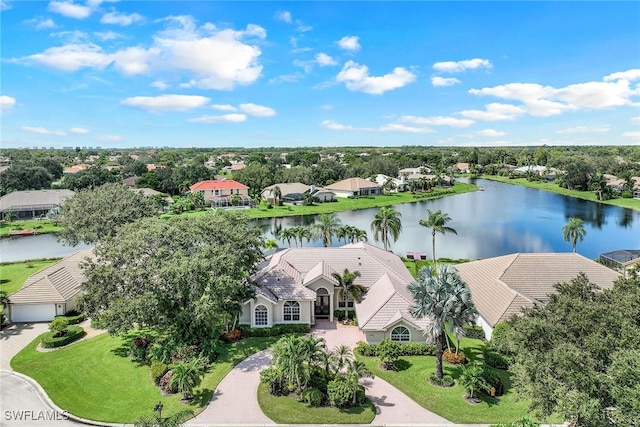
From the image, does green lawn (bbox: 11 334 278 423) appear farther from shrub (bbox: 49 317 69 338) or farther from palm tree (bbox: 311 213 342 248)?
palm tree (bbox: 311 213 342 248)

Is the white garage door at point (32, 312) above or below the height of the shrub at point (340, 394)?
above

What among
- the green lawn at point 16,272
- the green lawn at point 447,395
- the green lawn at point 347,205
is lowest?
the green lawn at point 447,395

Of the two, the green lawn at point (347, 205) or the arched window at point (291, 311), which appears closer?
the arched window at point (291, 311)

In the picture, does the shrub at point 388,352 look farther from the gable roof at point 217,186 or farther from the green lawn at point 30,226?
the gable roof at point 217,186

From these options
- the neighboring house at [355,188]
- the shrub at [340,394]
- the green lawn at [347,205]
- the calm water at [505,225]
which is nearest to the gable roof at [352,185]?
the neighboring house at [355,188]

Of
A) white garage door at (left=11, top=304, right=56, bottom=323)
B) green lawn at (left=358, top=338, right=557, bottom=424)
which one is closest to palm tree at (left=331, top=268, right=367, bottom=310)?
green lawn at (left=358, top=338, right=557, bottom=424)

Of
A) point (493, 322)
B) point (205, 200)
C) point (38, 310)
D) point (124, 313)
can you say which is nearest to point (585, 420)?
point (493, 322)

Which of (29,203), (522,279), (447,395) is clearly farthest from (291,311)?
(29,203)

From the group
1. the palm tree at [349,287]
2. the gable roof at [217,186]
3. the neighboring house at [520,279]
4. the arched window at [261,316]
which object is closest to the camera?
the neighboring house at [520,279]
